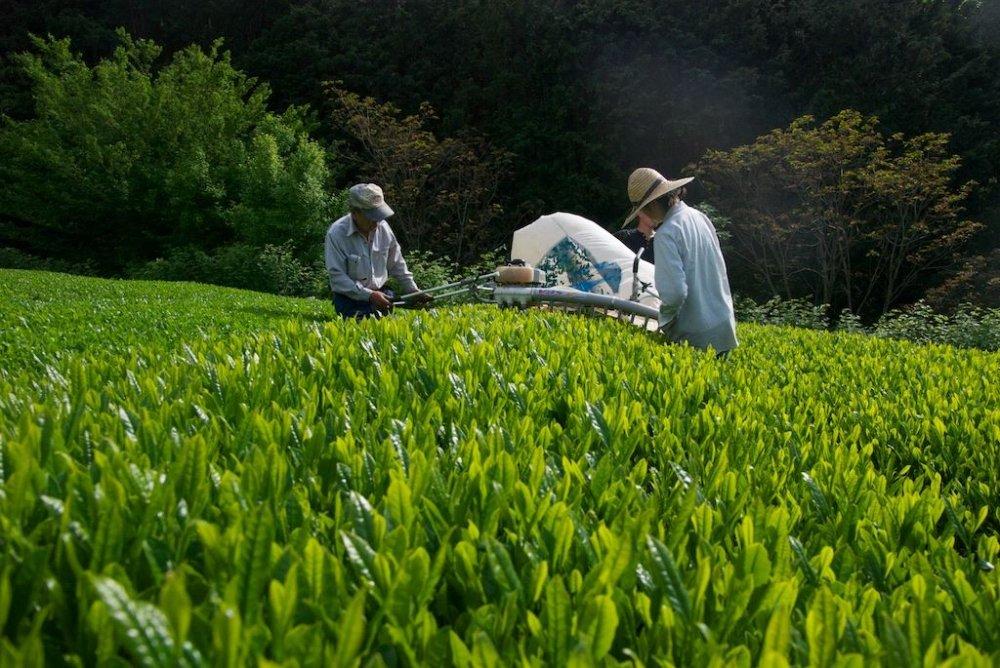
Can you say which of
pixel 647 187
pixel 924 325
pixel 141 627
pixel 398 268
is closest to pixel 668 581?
pixel 141 627

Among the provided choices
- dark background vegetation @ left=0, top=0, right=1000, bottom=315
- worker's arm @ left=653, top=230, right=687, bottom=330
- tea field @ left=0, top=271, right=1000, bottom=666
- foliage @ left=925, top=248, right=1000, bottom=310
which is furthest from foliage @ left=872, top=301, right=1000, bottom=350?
tea field @ left=0, top=271, right=1000, bottom=666

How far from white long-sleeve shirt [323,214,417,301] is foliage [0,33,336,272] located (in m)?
16.6

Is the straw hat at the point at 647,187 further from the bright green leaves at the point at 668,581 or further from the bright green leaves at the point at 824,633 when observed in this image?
the bright green leaves at the point at 824,633

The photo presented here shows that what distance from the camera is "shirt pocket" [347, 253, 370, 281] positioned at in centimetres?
660

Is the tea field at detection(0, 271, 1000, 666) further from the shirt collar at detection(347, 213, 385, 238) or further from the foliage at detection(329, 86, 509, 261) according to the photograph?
the foliage at detection(329, 86, 509, 261)

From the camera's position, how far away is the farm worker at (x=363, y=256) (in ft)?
20.8

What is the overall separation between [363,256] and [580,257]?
359 cm

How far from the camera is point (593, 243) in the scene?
9.50 metres

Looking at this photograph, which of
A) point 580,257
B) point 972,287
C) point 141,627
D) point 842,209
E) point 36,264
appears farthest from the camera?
point 36,264

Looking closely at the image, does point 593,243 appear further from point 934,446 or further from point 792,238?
point 792,238

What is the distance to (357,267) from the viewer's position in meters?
6.67

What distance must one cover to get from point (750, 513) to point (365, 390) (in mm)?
1519

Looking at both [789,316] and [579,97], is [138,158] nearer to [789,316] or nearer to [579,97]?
[579,97]

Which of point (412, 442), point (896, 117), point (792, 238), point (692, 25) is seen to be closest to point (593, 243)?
point (412, 442)
